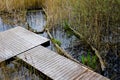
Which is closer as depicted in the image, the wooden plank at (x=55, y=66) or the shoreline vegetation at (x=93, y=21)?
the wooden plank at (x=55, y=66)

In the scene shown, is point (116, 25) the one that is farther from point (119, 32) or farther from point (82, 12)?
point (82, 12)

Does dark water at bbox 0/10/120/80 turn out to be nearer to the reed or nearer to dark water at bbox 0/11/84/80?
dark water at bbox 0/11/84/80

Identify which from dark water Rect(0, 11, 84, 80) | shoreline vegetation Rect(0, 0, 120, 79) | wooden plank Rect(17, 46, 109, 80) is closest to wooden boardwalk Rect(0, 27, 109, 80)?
wooden plank Rect(17, 46, 109, 80)

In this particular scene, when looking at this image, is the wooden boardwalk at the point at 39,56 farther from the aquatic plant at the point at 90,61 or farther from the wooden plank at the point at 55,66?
the aquatic plant at the point at 90,61

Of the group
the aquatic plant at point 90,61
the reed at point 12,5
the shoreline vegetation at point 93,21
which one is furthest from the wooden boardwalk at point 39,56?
the reed at point 12,5

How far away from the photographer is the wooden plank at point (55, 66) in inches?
135

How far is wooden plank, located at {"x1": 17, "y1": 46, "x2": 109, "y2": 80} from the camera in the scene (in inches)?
135

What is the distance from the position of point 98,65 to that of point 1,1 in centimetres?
352

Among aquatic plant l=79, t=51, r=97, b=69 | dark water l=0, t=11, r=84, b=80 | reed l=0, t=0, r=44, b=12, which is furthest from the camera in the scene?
reed l=0, t=0, r=44, b=12

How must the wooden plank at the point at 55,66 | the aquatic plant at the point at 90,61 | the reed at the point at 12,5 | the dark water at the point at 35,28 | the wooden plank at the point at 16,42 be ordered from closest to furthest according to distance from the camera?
the wooden plank at the point at 55,66, the dark water at the point at 35,28, the aquatic plant at the point at 90,61, the wooden plank at the point at 16,42, the reed at the point at 12,5

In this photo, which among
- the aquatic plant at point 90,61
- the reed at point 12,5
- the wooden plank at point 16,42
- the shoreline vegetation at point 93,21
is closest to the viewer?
the aquatic plant at point 90,61

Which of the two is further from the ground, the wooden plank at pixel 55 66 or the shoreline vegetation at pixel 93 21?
the shoreline vegetation at pixel 93 21

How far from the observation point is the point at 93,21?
15.8 feet

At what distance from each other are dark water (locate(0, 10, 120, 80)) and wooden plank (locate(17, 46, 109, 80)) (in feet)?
0.63
